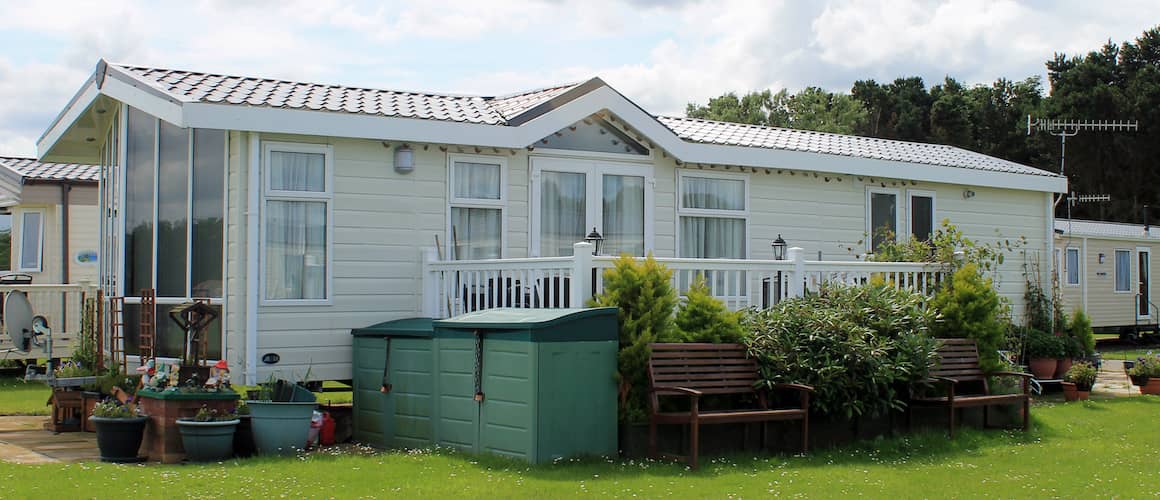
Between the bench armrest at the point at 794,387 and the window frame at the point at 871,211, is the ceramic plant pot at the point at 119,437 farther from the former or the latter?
the window frame at the point at 871,211

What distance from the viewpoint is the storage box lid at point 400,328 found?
1026 cm

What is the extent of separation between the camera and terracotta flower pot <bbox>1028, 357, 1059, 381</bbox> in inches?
595

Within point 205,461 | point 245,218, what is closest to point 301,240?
point 245,218

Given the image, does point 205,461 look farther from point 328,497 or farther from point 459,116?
point 459,116

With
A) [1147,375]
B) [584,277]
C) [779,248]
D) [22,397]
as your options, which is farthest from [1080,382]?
[22,397]

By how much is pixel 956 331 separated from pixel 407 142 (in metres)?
5.82

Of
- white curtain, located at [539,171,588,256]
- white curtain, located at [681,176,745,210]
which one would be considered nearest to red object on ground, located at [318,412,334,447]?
white curtain, located at [539,171,588,256]

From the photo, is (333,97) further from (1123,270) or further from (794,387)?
(1123,270)

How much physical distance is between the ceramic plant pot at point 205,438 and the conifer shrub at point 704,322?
383cm

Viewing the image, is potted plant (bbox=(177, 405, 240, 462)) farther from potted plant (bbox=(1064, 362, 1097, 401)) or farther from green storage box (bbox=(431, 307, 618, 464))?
potted plant (bbox=(1064, 362, 1097, 401))

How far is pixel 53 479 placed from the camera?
27.2 ft

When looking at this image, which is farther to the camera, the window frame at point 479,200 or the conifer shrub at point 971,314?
the conifer shrub at point 971,314

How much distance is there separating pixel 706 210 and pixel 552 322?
4.71 meters

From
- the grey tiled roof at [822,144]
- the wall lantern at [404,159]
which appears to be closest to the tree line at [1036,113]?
the grey tiled roof at [822,144]
